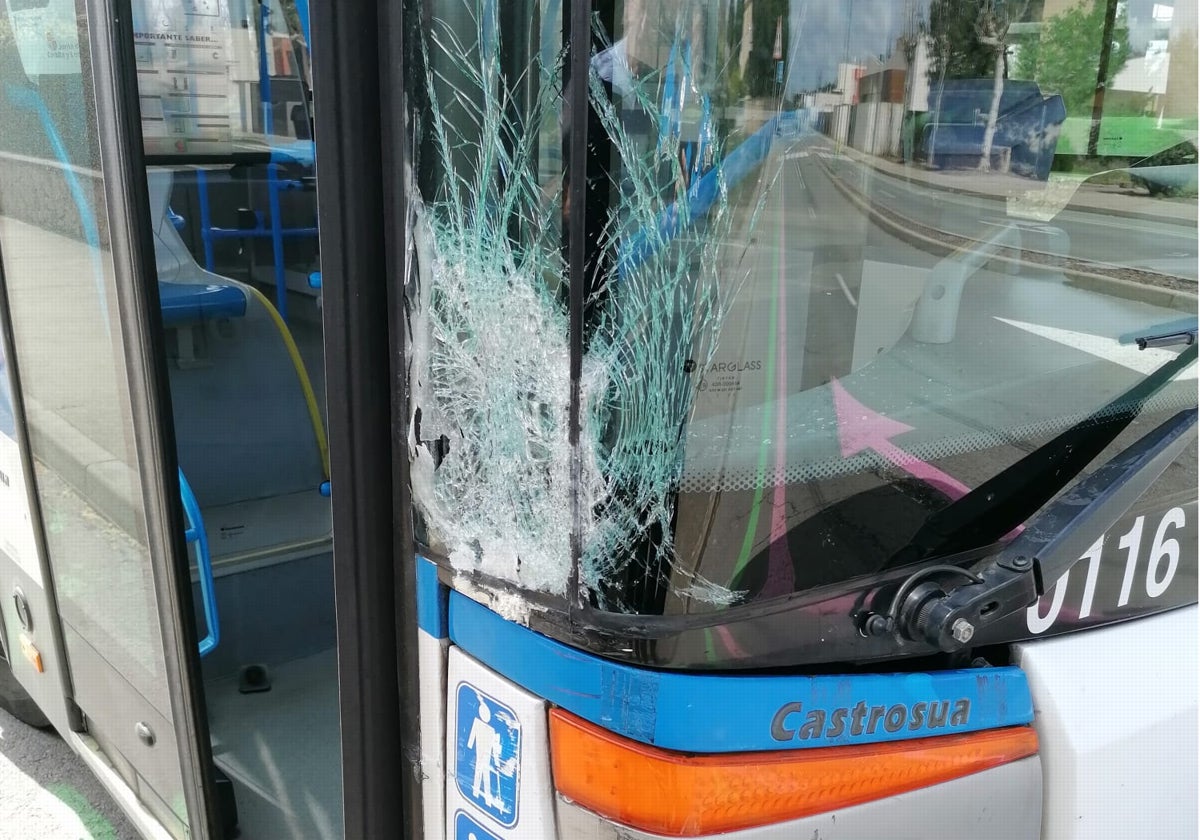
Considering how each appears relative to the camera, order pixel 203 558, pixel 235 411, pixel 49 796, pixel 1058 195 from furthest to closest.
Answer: pixel 235 411, pixel 49 796, pixel 203 558, pixel 1058 195

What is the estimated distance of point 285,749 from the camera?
216 centimetres

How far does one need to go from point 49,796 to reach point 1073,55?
2.84 meters

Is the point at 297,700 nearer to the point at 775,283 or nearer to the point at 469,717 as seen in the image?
the point at 469,717

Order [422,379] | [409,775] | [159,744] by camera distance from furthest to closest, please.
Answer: [159,744], [409,775], [422,379]

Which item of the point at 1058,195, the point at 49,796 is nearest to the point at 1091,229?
the point at 1058,195

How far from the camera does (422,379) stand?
3.66ft

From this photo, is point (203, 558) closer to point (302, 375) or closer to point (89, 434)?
point (89, 434)

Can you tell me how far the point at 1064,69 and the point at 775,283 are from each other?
15.6 inches

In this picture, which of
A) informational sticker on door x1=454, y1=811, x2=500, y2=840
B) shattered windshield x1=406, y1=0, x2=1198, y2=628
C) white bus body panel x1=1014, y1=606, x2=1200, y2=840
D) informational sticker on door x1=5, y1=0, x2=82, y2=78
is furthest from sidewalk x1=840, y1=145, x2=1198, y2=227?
informational sticker on door x1=5, y1=0, x2=82, y2=78

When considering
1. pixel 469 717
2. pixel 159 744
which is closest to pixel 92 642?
pixel 159 744

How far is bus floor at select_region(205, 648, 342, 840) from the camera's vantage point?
1.90m

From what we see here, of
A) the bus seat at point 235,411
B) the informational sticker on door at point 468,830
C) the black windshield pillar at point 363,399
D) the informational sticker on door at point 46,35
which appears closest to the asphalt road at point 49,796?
the bus seat at point 235,411

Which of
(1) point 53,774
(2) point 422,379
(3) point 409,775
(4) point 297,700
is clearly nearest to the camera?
(2) point 422,379

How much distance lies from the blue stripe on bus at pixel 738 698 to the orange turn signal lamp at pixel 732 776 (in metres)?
0.01
